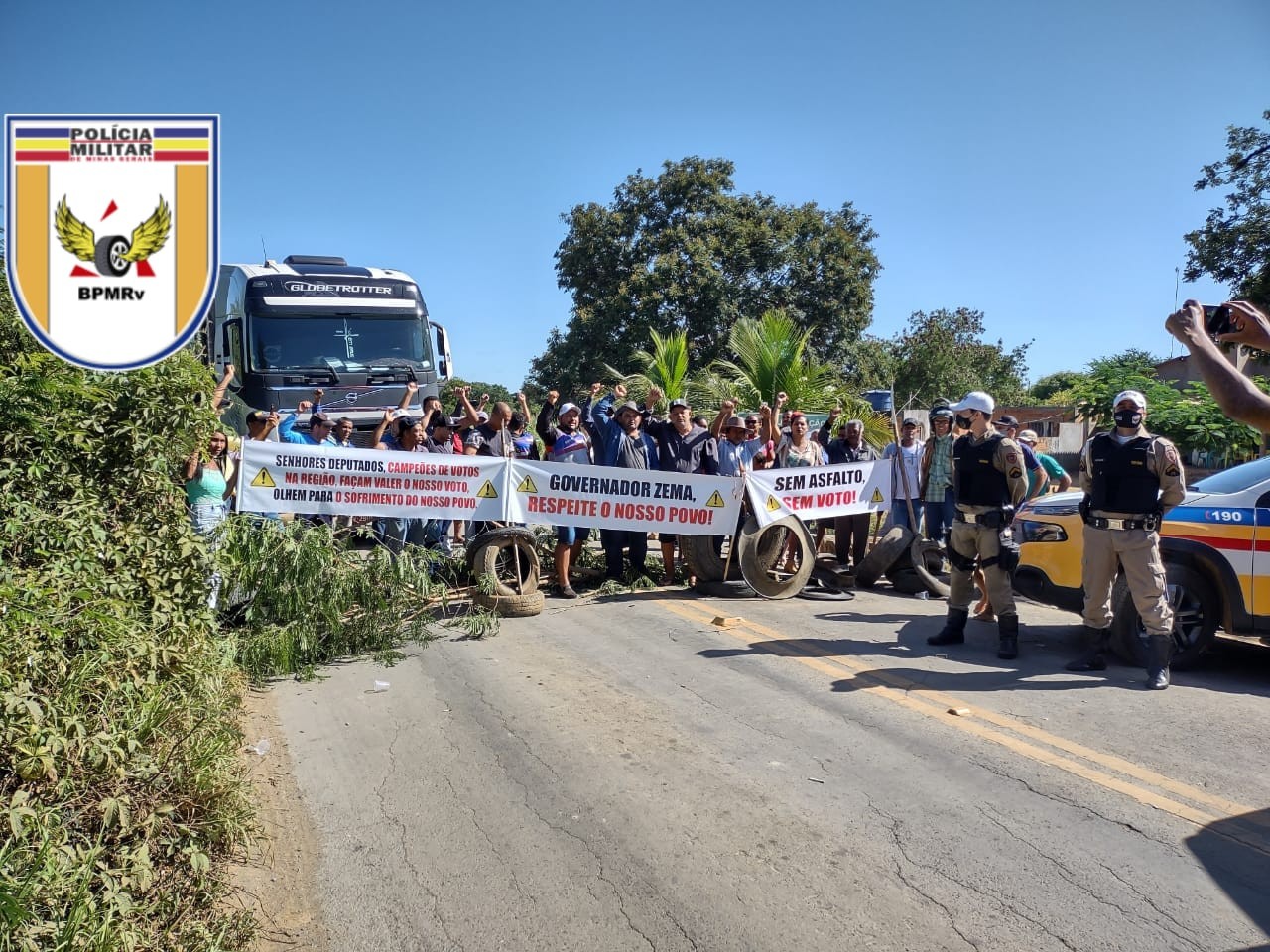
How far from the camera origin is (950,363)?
132 ft

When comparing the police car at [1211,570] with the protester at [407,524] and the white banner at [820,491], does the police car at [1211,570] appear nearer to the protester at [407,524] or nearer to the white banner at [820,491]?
the white banner at [820,491]

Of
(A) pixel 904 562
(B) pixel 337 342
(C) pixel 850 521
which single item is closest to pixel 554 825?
(A) pixel 904 562

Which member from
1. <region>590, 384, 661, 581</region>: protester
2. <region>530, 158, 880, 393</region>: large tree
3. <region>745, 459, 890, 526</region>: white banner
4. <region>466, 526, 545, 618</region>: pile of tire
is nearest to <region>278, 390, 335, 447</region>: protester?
<region>466, 526, 545, 618</region>: pile of tire

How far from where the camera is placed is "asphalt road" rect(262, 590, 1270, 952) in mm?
3514

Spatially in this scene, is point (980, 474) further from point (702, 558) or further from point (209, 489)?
point (209, 489)

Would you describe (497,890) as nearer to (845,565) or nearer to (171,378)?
(171,378)

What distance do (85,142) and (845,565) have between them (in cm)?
849

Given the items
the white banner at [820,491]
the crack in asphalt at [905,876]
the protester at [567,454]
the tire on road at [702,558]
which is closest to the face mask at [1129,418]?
the white banner at [820,491]

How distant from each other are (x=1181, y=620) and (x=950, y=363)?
35.3 meters

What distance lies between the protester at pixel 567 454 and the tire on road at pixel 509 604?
84 cm

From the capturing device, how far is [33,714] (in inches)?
125

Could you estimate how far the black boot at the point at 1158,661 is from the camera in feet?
20.8

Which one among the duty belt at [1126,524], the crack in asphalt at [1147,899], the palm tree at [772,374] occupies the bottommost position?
the crack in asphalt at [1147,899]

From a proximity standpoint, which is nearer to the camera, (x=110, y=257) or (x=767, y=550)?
(x=110, y=257)
